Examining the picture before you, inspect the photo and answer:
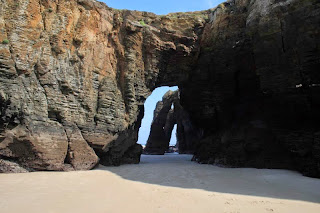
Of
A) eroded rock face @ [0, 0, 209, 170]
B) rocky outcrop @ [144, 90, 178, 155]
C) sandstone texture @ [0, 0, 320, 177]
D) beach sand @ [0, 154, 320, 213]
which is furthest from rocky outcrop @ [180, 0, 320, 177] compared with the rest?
rocky outcrop @ [144, 90, 178, 155]

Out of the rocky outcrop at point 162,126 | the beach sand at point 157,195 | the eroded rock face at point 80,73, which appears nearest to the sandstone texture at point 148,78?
the eroded rock face at point 80,73

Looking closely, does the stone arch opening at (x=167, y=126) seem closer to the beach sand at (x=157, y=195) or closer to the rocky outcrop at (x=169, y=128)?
the rocky outcrop at (x=169, y=128)

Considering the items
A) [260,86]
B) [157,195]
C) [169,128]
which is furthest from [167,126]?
[157,195]

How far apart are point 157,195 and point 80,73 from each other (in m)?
8.34

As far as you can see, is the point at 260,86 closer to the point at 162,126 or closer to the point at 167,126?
the point at 162,126

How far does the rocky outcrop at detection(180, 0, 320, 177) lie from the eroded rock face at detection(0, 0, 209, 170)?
2004 millimetres

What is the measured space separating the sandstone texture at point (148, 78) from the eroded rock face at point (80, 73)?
0.05 metres

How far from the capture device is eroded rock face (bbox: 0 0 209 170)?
31.1 feet

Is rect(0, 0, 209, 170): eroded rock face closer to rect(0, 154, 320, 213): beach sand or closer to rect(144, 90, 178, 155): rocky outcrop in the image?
rect(0, 154, 320, 213): beach sand

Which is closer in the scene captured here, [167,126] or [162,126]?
[162,126]

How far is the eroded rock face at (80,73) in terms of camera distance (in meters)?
9.48

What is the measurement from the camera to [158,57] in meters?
15.8

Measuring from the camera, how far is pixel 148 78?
15.7 meters

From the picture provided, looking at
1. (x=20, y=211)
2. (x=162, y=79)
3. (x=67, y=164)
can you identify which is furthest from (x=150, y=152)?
(x=20, y=211)
